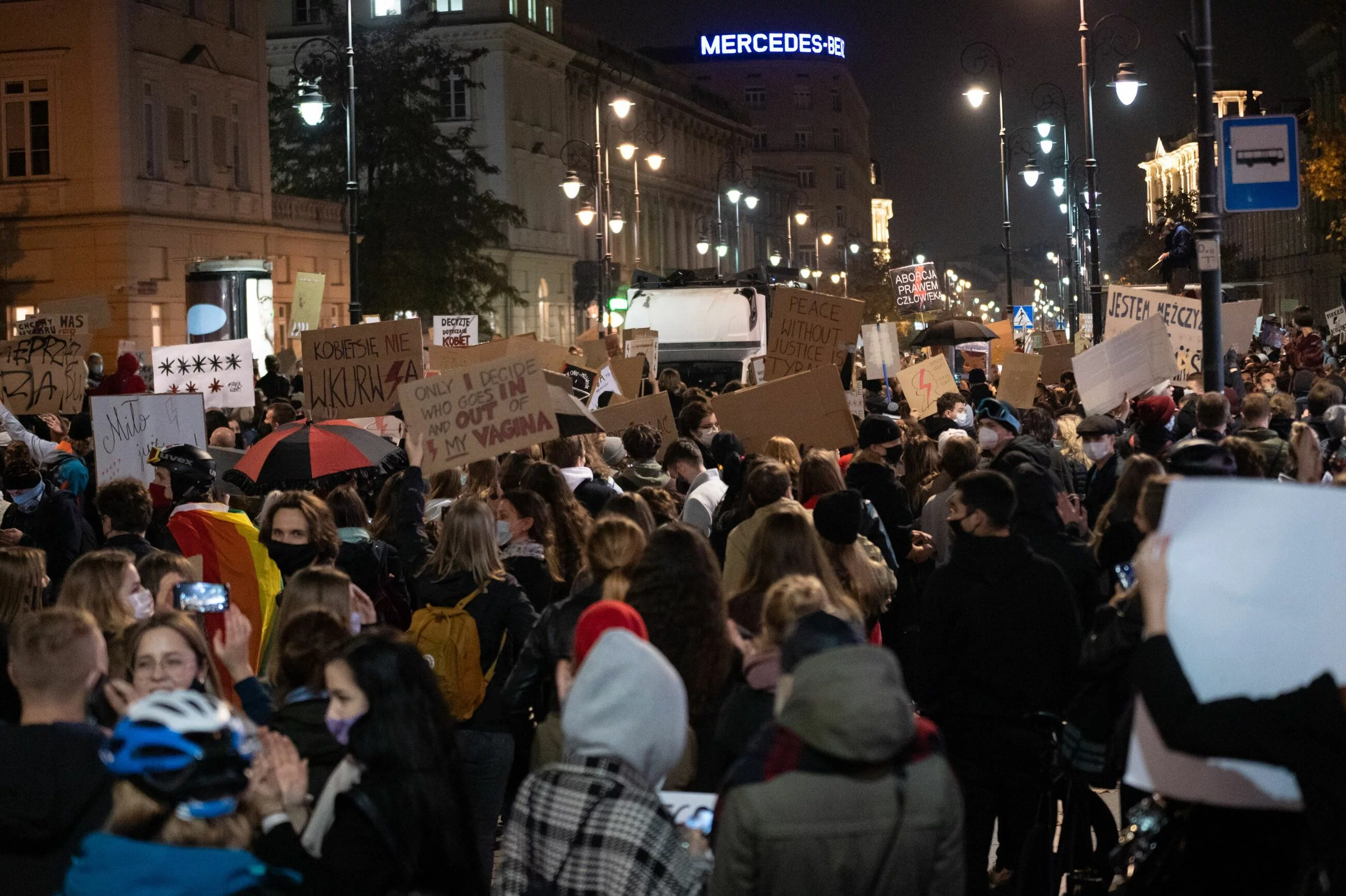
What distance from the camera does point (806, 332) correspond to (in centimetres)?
1623

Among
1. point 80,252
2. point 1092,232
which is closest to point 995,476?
point 1092,232

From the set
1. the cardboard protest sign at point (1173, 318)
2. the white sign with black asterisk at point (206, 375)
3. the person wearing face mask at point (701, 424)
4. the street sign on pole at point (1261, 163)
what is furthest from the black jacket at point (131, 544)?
the cardboard protest sign at point (1173, 318)

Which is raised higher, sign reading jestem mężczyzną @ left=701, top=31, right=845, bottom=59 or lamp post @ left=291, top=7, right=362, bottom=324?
sign reading jestem mężczyzną @ left=701, top=31, right=845, bottom=59

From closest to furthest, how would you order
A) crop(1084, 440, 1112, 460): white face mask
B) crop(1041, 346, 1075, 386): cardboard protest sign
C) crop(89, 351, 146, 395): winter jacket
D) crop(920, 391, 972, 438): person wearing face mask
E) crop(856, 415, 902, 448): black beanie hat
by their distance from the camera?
1. crop(856, 415, 902, 448): black beanie hat
2. crop(1084, 440, 1112, 460): white face mask
3. crop(920, 391, 972, 438): person wearing face mask
4. crop(89, 351, 146, 395): winter jacket
5. crop(1041, 346, 1075, 386): cardboard protest sign

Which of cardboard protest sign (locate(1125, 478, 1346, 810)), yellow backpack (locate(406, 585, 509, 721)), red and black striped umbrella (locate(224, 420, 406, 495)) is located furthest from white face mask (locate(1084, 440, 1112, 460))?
cardboard protest sign (locate(1125, 478, 1346, 810))

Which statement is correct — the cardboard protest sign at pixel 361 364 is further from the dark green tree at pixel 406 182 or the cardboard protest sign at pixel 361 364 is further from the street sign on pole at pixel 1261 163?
the dark green tree at pixel 406 182

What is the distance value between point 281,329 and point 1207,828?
40834mm

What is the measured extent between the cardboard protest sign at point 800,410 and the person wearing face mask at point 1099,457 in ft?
5.77

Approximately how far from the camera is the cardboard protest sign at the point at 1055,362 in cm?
2206

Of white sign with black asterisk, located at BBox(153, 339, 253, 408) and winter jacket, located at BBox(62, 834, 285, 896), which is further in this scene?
white sign with black asterisk, located at BBox(153, 339, 253, 408)

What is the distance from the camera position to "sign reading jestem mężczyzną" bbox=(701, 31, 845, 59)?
149m

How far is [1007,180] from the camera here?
41594mm

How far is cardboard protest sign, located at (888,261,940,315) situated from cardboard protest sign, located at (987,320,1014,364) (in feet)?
23.1

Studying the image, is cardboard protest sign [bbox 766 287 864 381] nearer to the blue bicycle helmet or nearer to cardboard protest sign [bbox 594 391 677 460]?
cardboard protest sign [bbox 594 391 677 460]
